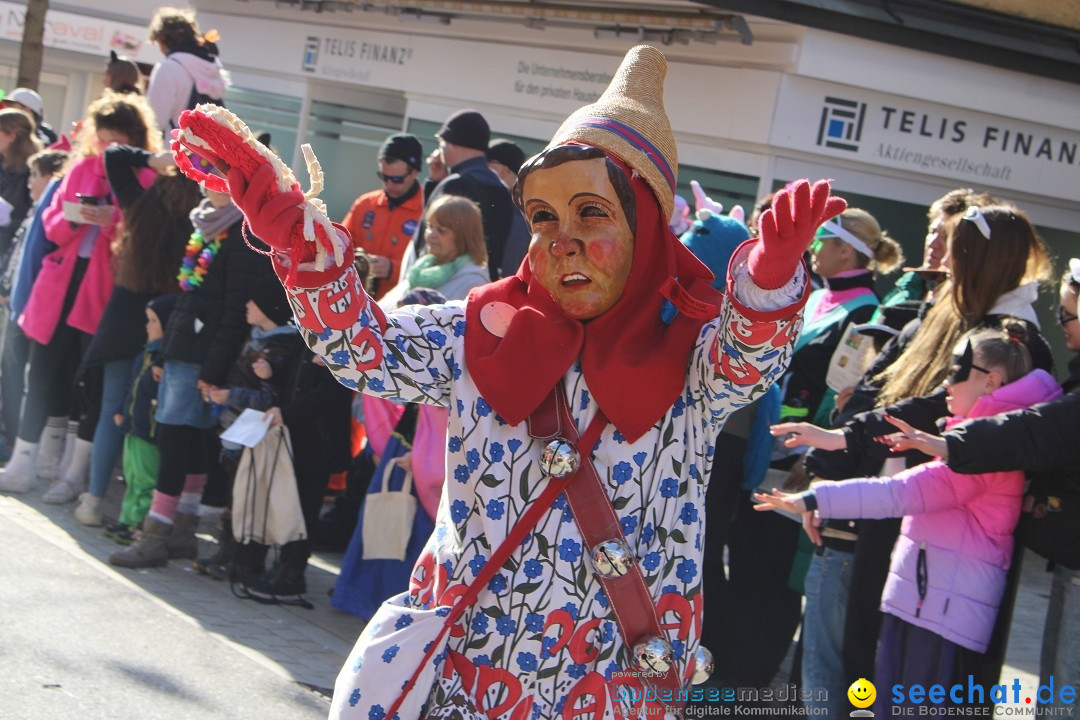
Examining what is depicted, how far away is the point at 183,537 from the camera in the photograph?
737 centimetres

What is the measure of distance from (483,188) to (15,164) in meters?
4.26

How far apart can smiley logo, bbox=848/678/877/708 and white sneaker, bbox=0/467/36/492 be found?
544cm

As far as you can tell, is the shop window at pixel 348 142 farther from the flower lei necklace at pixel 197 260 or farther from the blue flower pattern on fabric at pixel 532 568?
the blue flower pattern on fabric at pixel 532 568

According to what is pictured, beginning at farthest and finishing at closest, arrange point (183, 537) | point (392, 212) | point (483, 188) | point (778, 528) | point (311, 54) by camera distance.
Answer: point (311, 54)
point (392, 212)
point (483, 188)
point (183, 537)
point (778, 528)

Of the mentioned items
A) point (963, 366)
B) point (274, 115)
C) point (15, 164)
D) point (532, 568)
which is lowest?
point (532, 568)

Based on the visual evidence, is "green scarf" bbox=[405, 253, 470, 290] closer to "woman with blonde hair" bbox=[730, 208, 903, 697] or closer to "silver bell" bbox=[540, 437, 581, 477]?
"woman with blonde hair" bbox=[730, 208, 903, 697]

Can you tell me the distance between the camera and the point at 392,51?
13531 mm

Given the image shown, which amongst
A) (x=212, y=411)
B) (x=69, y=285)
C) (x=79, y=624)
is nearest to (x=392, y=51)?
(x=69, y=285)

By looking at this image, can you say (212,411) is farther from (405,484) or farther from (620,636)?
(620,636)

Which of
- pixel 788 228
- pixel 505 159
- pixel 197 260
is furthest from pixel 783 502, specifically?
pixel 505 159

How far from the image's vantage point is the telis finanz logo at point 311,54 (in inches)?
581

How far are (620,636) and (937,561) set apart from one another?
205 cm

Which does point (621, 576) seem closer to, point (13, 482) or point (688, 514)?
point (688, 514)

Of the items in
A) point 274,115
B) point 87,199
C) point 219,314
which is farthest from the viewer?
point 274,115
